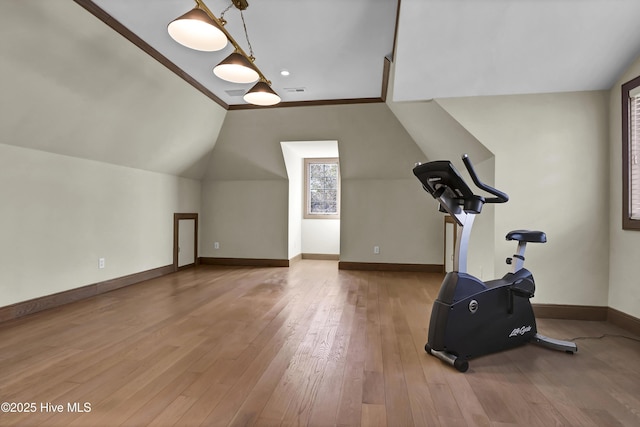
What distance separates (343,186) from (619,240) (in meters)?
3.97

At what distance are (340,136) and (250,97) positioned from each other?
245cm

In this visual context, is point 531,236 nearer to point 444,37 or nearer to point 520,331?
point 520,331

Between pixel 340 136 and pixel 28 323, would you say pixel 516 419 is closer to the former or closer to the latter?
pixel 28 323

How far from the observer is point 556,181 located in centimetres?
312

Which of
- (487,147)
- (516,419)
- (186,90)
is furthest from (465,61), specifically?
(186,90)

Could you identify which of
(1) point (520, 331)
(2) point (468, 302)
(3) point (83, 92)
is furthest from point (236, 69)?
(1) point (520, 331)

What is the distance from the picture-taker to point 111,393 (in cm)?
182

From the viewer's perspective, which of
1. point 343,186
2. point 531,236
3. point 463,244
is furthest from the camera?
point 343,186

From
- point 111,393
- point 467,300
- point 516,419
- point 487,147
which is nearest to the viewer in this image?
point 516,419

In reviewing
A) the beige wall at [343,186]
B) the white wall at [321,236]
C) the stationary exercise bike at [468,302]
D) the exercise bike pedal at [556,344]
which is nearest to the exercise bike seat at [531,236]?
the stationary exercise bike at [468,302]

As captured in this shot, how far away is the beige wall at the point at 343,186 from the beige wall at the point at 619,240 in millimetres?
2683

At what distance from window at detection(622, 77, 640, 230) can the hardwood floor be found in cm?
103

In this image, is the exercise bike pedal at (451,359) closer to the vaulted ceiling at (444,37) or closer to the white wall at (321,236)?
the vaulted ceiling at (444,37)

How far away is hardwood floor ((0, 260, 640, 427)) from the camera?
1.64m
